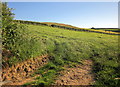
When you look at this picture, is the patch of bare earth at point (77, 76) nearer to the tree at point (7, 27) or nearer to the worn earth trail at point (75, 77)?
the worn earth trail at point (75, 77)

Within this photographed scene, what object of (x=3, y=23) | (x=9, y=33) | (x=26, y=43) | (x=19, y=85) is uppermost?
(x=3, y=23)

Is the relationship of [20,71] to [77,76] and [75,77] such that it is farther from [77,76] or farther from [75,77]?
[77,76]

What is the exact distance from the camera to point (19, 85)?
8.19m

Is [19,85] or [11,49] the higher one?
Answer: [11,49]

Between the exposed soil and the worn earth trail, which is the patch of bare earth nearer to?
the worn earth trail

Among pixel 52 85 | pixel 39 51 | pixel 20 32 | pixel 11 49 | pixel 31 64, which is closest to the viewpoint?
pixel 52 85

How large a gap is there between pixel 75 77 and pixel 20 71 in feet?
17.0

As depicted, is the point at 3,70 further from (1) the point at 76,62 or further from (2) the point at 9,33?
(1) the point at 76,62

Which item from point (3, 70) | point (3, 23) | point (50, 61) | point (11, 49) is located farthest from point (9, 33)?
point (50, 61)

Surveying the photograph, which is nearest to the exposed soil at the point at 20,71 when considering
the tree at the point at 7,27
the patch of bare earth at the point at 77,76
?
the tree at the point at 7,27

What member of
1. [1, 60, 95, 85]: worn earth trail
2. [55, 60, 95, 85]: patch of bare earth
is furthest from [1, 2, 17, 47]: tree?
[55, 60, 95, 85]: patch of bare earth

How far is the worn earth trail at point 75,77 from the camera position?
847cm

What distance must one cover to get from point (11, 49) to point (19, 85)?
12.8 feet

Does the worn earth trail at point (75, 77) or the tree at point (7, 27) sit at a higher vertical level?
the tree at point (7, 27)
